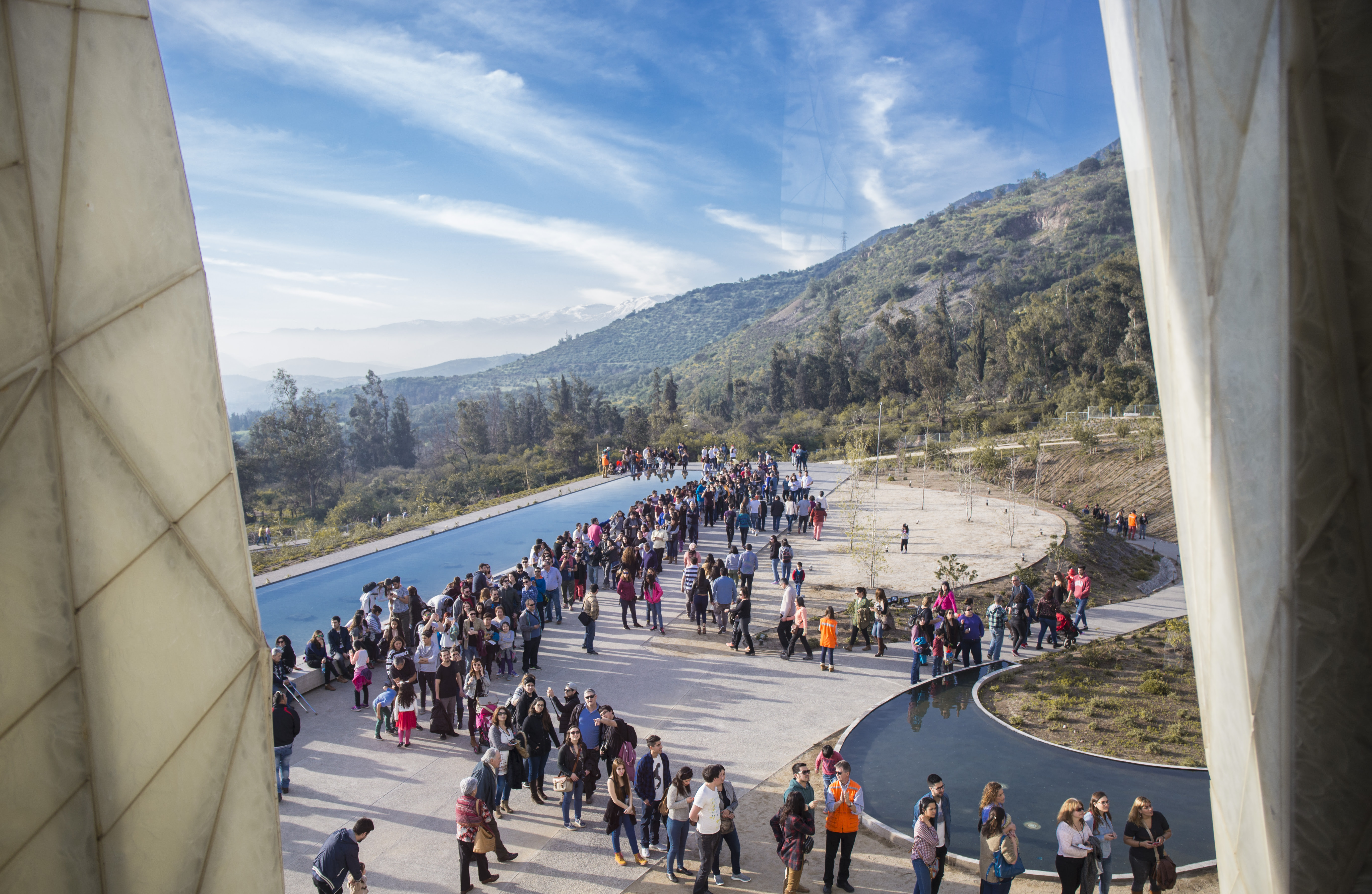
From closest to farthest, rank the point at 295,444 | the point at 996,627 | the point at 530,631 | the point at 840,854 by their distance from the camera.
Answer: the point at 840,854 → the point at 530,631 → the point at 996,627 → the point at 295,444

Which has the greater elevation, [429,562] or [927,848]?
[429,562]

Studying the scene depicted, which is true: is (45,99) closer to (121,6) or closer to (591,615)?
(121,6)

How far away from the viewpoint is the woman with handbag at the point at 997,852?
6.23 metres

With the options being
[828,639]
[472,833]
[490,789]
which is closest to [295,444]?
[828,639]

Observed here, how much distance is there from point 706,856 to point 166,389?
591cm

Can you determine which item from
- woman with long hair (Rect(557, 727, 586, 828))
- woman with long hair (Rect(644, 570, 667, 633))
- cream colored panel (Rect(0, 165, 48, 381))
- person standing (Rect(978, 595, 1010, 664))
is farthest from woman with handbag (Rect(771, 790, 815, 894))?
woman with long hair (Rect(644, 570, 667, 633))

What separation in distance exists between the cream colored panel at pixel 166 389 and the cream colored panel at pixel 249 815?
93 centimetres

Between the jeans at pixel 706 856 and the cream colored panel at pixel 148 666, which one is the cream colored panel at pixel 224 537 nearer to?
the cream colored panel at pixel 148 666

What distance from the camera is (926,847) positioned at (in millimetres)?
6430

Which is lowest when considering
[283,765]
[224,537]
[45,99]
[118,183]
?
[283,765]

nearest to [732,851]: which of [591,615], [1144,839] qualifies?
[1144,839]

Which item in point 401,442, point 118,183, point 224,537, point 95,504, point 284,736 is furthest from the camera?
point 401,442

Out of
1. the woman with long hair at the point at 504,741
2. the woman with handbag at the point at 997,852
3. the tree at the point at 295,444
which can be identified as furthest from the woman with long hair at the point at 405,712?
the tree at the point at 295,444

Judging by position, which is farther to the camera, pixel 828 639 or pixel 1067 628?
pixel 1067 628
